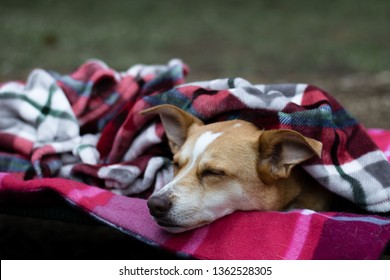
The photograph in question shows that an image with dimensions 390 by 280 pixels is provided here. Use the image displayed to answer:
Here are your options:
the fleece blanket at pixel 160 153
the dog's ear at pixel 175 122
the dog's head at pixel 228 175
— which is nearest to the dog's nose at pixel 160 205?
the dog's head at pixel 228 175

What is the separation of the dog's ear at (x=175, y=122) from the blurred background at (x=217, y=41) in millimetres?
1189

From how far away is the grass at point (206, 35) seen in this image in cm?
798

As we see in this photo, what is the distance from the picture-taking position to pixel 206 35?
10125 millimetres

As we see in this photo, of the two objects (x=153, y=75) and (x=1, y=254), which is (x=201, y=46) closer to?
(x=153, y=75)

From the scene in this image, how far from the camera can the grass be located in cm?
798

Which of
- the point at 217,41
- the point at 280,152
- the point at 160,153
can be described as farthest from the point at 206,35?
the point at 280,152

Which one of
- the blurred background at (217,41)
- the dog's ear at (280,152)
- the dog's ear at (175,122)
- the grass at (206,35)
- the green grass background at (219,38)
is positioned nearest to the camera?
the dog's ear at (280,152)

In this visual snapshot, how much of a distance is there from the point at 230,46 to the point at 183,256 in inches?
287

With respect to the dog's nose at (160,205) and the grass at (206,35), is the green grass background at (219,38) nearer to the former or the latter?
the grass at (206,35)

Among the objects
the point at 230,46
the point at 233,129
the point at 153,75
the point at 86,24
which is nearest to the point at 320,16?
the point at 230,46

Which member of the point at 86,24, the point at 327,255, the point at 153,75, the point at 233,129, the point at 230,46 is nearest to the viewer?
the point at 327,255

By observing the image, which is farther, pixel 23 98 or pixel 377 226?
pixel 23 98

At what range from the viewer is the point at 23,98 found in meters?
3.37

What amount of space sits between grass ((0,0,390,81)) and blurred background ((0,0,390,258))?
20 mm
